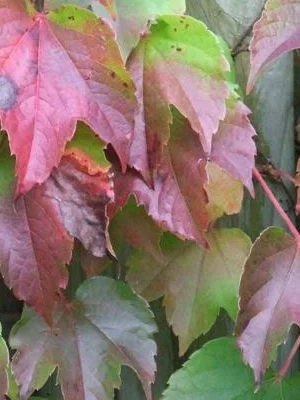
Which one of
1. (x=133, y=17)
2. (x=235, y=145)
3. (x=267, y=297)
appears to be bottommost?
(x=267, y=297)

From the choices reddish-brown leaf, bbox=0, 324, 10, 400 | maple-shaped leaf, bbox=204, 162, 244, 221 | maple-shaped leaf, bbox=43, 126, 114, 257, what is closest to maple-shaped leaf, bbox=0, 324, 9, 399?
reddish-brown leaf, bbox=0, 324, 10, 400

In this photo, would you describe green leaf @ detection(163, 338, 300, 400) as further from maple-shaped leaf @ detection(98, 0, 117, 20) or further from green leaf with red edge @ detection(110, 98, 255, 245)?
maple-shaped leaf @ detection(98, 0, 117, 20)

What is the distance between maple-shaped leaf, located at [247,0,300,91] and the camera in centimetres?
67

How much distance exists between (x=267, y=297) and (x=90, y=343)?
0.18 meters

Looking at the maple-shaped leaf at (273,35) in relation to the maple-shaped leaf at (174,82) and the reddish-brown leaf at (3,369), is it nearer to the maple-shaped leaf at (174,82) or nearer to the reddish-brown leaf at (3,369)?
the maple-shaped leaf at (174,82)

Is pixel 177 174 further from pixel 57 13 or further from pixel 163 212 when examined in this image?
pixel 57 13

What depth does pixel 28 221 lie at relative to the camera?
0.68m

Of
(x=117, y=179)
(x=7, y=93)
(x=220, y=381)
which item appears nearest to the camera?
(x=7, y=93)

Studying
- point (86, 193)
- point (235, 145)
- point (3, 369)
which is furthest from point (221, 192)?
point (3, 369)

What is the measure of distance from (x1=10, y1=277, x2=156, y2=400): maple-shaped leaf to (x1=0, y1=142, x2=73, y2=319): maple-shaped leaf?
113 millimetres

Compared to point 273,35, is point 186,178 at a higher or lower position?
lower

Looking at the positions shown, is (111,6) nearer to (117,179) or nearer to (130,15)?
(130,15)

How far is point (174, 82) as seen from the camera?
2.35ft

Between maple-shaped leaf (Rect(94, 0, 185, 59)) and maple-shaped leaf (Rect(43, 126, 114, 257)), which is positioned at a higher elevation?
maple-shaped leaf (Rect(94, 0, 185, 59))
